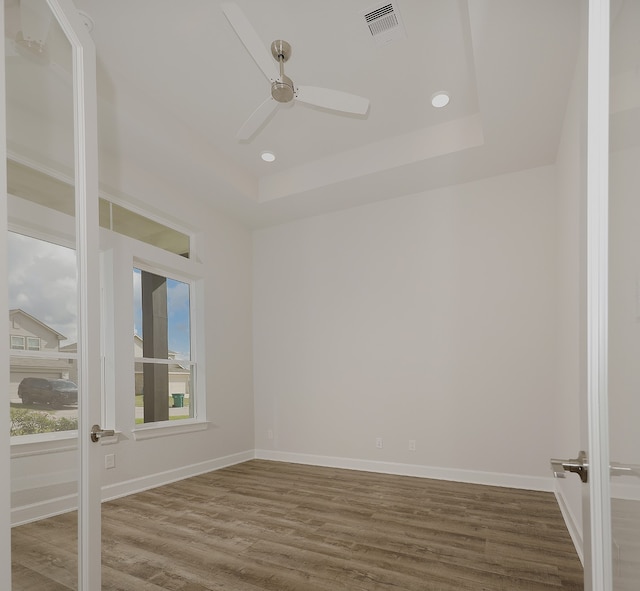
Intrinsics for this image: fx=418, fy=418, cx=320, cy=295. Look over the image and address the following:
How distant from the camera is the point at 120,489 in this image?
3496mm

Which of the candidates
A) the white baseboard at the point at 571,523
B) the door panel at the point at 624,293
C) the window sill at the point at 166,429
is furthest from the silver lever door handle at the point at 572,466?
the window sill at the point at 166,429

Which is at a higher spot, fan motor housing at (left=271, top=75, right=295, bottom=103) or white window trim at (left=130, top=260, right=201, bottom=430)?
fan motor housing at (left=271, top=75, right=295, bottom=103)

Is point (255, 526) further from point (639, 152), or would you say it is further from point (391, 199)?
point (391, 199)

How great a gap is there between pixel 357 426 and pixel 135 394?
2.24 metres

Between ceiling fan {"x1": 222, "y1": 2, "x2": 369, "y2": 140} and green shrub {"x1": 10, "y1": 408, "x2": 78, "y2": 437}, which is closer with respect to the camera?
green shrub {"x1": 10, "y1": 408, "x2": 78, "y2": 437}

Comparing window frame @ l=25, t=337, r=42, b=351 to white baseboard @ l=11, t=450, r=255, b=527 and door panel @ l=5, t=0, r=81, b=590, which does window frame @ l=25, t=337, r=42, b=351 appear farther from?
white baseboard @ l=11, t=450, r=255, b=527

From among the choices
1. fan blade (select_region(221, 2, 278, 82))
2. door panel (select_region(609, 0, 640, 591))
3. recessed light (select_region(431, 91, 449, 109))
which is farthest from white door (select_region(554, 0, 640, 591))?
recessed light (select_region(431, 91, 449, 109))

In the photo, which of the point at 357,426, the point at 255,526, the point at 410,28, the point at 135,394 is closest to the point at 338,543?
the point at 255,526

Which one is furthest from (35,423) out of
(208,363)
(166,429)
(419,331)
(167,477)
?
(419,331)

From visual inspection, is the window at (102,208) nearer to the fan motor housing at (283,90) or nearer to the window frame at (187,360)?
the window frame at (187,360)

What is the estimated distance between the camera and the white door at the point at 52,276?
0.99 m

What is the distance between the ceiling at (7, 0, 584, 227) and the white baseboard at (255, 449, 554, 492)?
2787mm

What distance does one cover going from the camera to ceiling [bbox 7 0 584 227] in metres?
2.44

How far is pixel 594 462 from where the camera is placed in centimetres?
77
